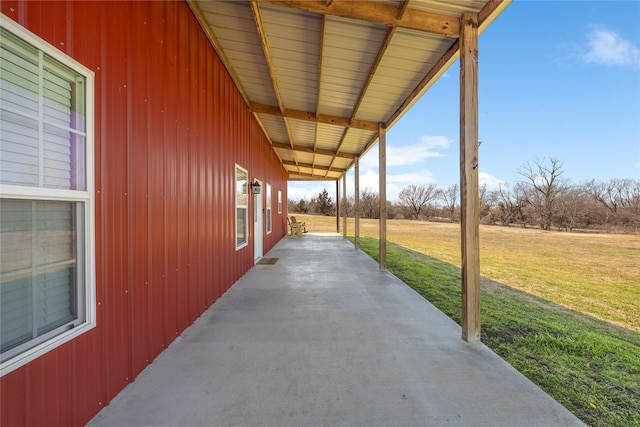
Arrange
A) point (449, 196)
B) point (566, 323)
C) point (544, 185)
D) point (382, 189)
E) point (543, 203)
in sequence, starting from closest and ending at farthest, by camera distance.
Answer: point (566, 323), point (382, 189), point (543, 203), point (544, 185), point (449, 196)

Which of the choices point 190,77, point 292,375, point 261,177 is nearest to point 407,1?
point 190,77

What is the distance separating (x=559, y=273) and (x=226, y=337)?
7.64 meters

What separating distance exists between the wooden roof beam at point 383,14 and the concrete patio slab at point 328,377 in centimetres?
321

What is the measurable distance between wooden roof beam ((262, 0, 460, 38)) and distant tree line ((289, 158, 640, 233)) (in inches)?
1017

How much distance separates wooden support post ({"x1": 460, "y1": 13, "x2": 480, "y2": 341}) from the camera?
279cm

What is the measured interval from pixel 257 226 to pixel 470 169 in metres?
5.43

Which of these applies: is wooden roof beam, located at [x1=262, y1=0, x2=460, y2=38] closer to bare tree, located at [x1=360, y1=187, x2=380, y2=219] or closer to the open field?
the open field

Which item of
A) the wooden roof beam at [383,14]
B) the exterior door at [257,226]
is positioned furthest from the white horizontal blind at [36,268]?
the exterior door at [257,226]

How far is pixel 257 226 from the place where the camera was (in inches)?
281

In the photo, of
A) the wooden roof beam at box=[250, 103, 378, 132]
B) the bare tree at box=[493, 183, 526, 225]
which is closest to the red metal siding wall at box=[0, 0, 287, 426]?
the wooden roof beam at box=[250, 103, 378, 132]

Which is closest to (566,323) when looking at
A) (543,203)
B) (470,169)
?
(470,169)

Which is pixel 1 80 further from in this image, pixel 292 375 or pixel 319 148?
pixel 319 148

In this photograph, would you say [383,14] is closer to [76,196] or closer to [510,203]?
[76,196]

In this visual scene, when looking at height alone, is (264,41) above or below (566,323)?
above
